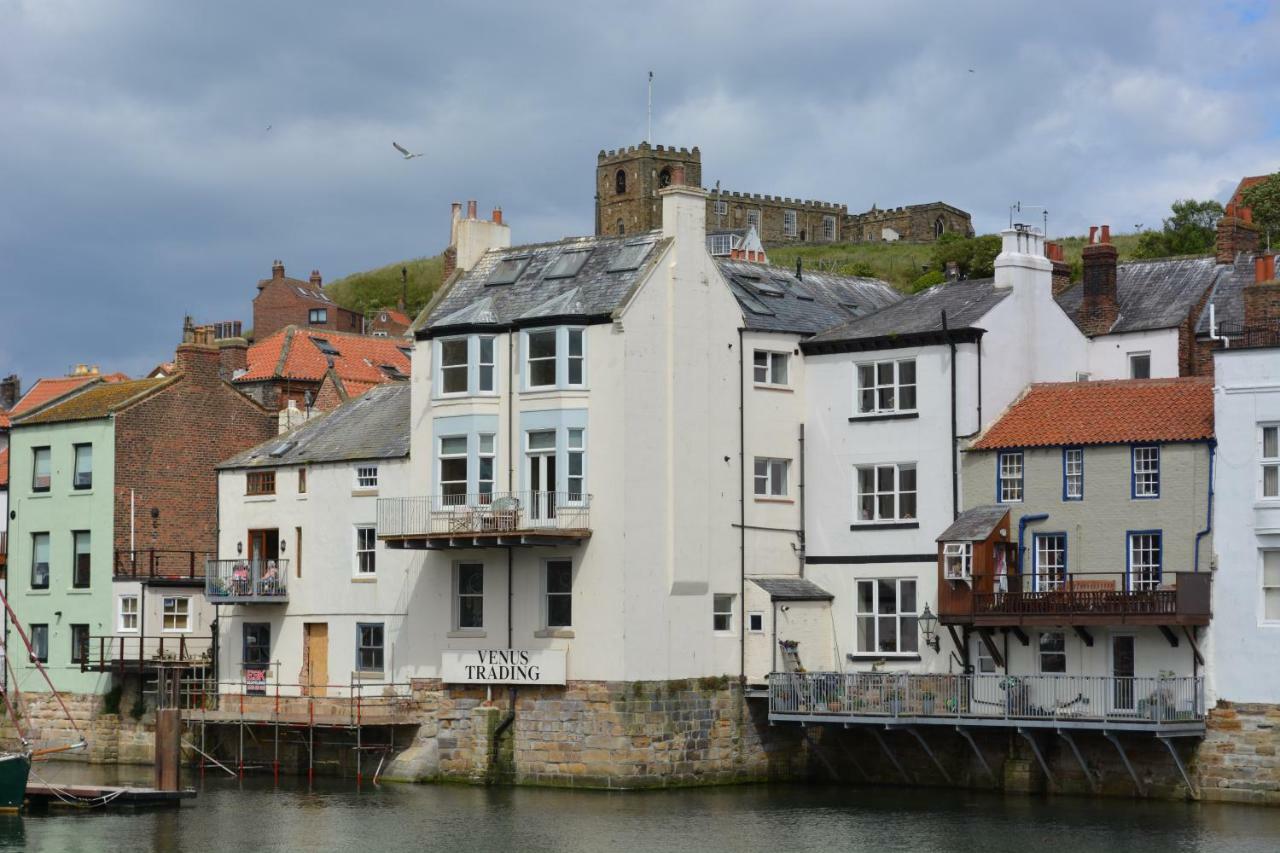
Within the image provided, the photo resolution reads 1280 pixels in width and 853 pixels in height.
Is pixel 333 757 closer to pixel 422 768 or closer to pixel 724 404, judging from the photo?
pixel 422 768

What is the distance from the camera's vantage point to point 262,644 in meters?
56.7

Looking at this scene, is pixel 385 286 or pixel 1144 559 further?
pixel 385 286

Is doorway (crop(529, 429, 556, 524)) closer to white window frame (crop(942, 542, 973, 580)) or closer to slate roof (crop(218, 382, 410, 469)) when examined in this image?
slate roof (crop(218, 382, 410, 469))

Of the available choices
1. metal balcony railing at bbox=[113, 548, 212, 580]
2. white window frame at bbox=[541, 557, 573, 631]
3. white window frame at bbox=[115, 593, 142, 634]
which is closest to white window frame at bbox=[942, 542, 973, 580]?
white window frame at bbox=[541, 557, 573, 631]

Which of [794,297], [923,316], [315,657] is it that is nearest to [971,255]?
[794,297]

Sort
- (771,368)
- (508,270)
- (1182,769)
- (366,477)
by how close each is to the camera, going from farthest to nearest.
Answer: (366,477) → (508,270) → (771,368) → (1182,769)

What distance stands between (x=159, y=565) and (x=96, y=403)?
5564mm

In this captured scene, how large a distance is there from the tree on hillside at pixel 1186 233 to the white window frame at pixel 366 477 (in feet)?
163

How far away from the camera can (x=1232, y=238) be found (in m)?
63.9

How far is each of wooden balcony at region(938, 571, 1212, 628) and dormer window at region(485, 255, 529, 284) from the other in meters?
13.7

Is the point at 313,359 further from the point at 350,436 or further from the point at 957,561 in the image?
the point at 957,561

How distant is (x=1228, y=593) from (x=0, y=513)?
3818cm

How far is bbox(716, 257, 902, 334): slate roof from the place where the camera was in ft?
174

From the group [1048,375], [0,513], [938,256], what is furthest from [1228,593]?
[938,256]
